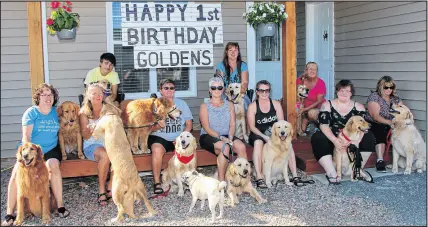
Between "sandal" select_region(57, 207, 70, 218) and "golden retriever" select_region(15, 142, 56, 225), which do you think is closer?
"golden retriever" select_region(15, 142, 56, 225)

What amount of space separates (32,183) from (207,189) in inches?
58.9

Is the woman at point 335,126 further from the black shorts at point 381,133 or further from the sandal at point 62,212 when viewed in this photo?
the sandal at point 62,212


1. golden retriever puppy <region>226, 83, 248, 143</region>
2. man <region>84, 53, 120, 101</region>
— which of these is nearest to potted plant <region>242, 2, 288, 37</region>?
golden retriever puppy <region>226, 83, 248, 143</region>

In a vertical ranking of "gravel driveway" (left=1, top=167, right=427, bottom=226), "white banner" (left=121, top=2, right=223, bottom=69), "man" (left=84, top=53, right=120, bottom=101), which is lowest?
"gravel driveway" (left=1, top=167, right=427, bottom=226)

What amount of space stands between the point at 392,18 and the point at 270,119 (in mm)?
2778

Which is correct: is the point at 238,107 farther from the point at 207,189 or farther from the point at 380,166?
the point at 207,189

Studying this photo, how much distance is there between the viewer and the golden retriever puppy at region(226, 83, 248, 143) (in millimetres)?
5613

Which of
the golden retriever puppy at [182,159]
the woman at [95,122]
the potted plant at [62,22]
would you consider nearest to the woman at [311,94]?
the golden retriever puppy at [182,159]

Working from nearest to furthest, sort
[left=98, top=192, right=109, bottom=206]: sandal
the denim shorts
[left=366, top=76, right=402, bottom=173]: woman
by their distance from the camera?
[left=98, top=192, right=109, bottom=206]: sandal
the denim shorts
[left=366, top=76, right=402, bottom=173]: woman

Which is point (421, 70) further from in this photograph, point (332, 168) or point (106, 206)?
point (106, 206)

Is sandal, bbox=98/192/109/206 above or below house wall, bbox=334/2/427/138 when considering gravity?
below

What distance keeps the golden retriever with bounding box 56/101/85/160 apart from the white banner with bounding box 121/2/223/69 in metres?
1.01

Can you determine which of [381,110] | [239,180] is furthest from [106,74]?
[381,110]

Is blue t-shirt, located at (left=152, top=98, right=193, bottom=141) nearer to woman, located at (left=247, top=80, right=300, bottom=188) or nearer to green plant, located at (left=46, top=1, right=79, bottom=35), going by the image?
woman, located at (left=247, top=80, right=300, bottom=188)
